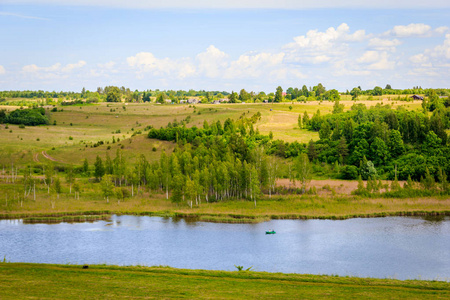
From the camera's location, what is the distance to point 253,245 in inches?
2062

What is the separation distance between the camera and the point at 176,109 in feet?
616

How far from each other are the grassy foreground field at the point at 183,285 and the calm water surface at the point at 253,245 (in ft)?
16.4

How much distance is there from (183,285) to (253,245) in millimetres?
17887

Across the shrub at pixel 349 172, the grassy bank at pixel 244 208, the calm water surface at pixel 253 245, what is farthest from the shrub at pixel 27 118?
the shrub at pixel 349 172

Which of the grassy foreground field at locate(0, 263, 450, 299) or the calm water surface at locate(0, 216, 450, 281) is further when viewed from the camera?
the calm water surface at locate(0, 216, 450, 281)

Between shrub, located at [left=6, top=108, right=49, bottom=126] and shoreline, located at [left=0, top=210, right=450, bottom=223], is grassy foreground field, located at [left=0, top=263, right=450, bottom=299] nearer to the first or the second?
shoreline, located at [left=0, top=210, right=450, bottom=223]

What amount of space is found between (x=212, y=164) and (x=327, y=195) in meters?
18.4

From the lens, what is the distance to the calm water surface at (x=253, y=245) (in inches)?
1777

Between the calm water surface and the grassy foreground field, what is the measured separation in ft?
16.4

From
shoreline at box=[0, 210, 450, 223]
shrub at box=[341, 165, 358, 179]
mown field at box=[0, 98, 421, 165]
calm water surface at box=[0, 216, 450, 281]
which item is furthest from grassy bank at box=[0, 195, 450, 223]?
mown field at box=[0, 98, 421, 165]

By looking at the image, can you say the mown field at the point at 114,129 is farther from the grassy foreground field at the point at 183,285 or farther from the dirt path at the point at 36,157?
the grassy foreground field at the point at 183,285

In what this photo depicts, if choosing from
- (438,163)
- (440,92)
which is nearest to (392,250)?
(438,163)

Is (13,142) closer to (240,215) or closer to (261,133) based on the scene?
(261,133)

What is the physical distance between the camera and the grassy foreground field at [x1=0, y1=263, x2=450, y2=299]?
108 ft
